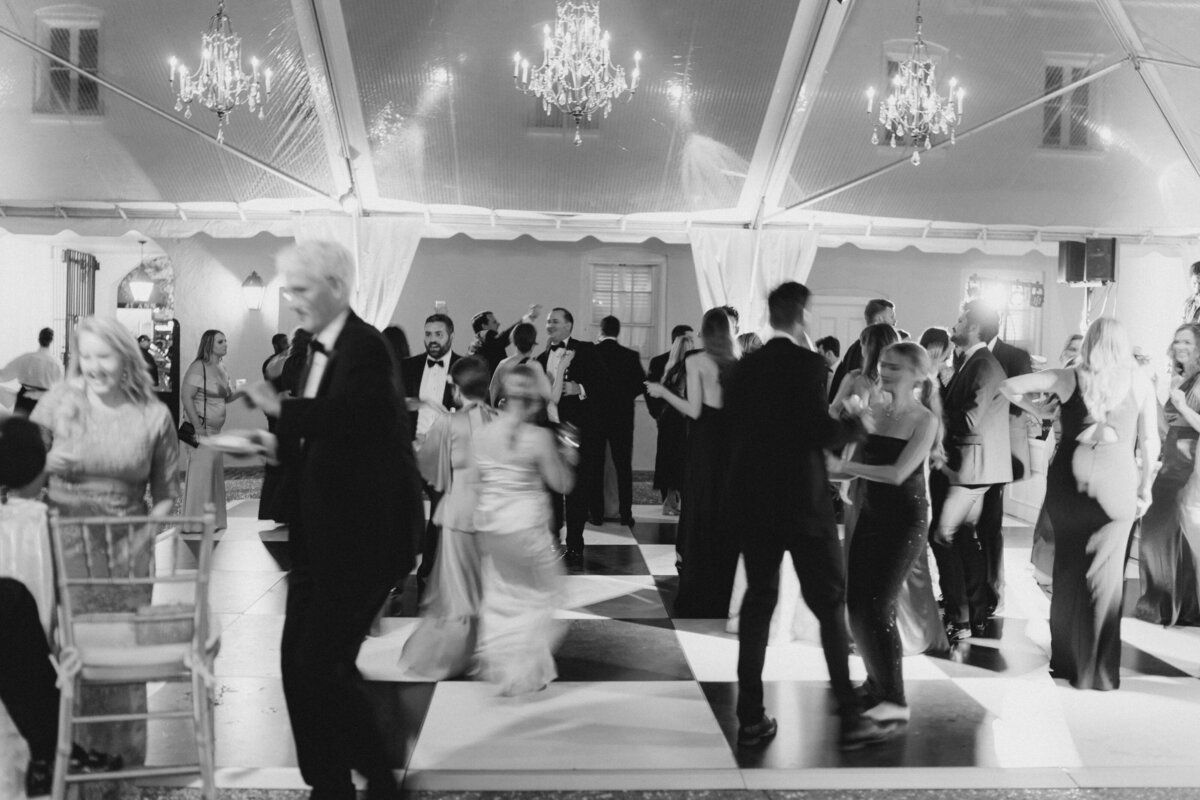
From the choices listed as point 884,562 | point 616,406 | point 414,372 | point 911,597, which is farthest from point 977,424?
point 616,406

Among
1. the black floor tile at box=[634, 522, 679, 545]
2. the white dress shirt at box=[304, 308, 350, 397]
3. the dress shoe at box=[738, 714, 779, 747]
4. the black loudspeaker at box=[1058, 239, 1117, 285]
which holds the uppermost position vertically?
the black loudspeaker at box=[1058, 239, 1117, 285]

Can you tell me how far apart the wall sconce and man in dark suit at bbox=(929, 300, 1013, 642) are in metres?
10.0

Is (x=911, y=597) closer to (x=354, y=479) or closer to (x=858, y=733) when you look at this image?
(x=858, y=733)

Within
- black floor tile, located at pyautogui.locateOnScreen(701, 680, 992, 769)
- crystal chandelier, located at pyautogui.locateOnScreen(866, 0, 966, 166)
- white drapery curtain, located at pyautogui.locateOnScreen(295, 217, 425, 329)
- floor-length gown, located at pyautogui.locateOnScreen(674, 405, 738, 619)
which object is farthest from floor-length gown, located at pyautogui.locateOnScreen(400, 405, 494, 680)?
white drapery curtain, located at pyautogui.locateOnScreen(295, 217, 425, 329)

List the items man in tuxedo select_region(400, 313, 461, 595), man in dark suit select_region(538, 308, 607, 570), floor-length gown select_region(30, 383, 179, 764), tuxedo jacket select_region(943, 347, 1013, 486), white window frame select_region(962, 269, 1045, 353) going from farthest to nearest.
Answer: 1. white window frame select_region(962, 269, 1045, 353)
2. man in dark suit select_region(538, 308, 607, 570)
3. man in tuxedo select_region(400, 313, 461, 595)
4. tuxedo jacket select_region(943, 347, 1013, 486)
5. floor-length gown select_region(30, 383, 179, 764)

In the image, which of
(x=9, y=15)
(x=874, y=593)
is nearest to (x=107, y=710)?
(x=874, y=593)

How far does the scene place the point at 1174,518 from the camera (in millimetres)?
6141

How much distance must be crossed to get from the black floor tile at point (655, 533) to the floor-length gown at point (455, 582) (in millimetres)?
3488

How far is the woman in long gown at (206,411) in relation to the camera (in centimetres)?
824

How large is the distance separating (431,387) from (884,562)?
3457 mm

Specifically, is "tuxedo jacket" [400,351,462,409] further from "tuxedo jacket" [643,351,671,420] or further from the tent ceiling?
the tent ceiling

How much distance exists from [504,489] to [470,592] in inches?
24.8

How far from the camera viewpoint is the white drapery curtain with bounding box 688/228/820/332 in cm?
1217

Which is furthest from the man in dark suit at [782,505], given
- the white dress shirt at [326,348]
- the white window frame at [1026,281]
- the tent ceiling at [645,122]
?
the white window frame at [1026,281]
